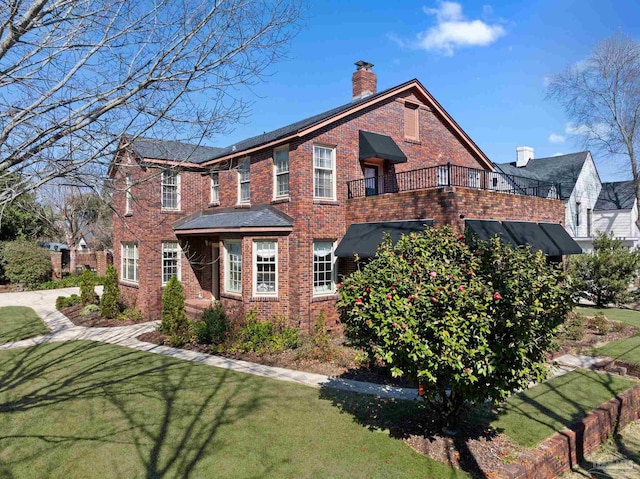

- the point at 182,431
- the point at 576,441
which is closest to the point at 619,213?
the point at 576,441

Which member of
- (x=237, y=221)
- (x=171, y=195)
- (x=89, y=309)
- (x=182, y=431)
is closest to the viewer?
(x=182, y=431)

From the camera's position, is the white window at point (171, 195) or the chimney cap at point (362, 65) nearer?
the white window at point (171, 195)

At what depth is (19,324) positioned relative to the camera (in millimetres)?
16234

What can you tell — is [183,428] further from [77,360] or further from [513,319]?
[77,360]

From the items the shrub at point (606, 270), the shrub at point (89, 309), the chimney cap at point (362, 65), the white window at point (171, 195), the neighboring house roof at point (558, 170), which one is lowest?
the shrub at point (89, 309)

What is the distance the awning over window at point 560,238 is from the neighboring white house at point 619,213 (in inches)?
711

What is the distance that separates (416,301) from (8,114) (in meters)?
5.77

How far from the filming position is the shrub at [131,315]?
1644cm

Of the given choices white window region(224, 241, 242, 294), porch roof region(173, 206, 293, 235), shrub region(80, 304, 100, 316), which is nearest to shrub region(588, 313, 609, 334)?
porch roof region(173, 206, 293, 235)

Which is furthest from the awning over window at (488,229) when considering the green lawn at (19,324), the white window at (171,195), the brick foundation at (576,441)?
the green lawn at (19,324)

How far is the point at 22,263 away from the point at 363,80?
2554cm

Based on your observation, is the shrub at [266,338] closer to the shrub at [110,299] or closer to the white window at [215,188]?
the white window at [215,188]

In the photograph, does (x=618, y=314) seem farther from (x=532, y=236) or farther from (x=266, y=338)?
(x=266, y=338)

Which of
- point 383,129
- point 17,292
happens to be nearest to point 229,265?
point 383,129
